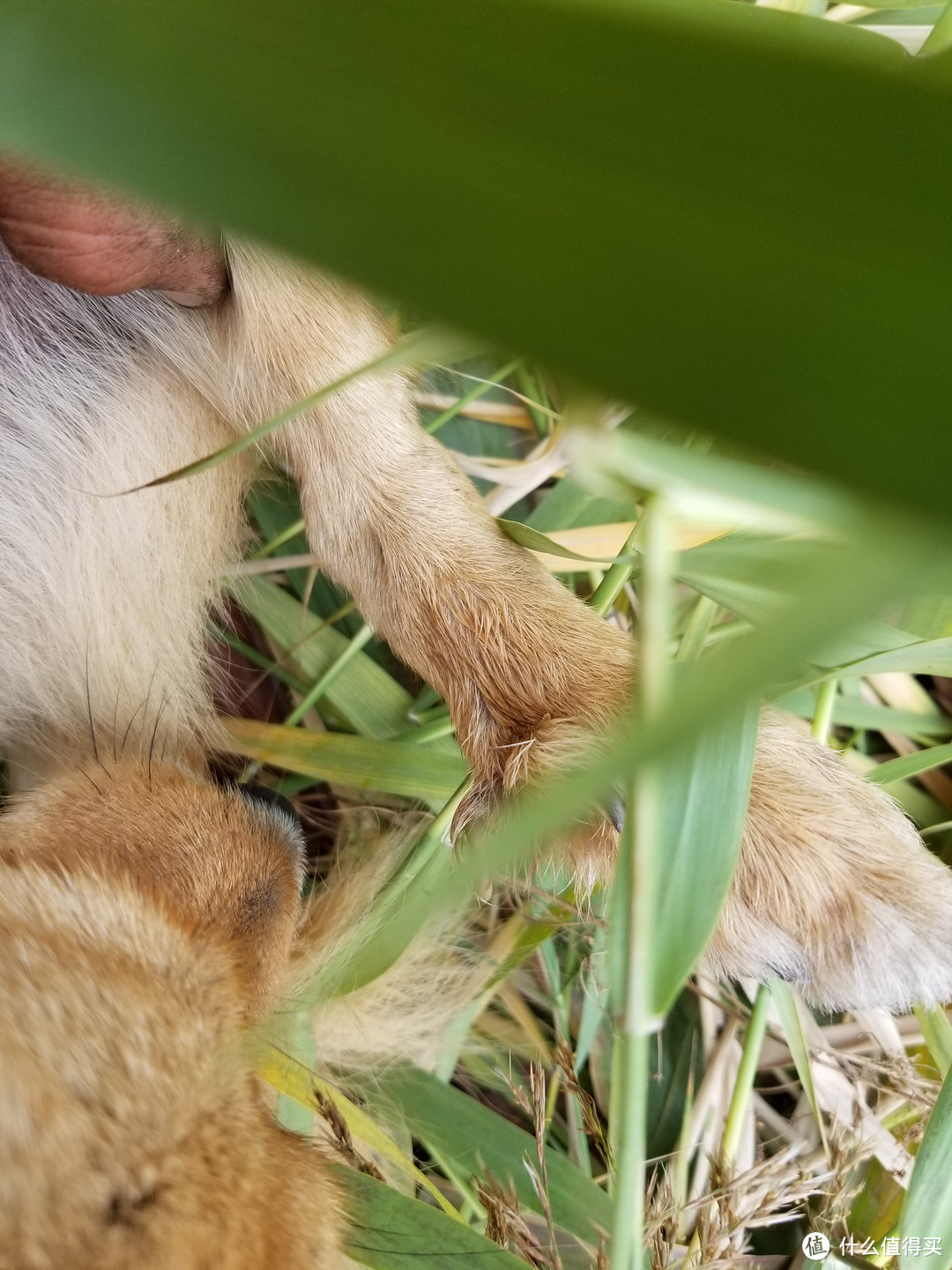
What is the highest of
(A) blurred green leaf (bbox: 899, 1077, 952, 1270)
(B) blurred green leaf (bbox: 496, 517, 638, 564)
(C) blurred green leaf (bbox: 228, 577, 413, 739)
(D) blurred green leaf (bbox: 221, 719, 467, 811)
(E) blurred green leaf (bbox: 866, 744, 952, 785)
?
(B) blurred green leaf (bbox: 496, 517, 638, 564)

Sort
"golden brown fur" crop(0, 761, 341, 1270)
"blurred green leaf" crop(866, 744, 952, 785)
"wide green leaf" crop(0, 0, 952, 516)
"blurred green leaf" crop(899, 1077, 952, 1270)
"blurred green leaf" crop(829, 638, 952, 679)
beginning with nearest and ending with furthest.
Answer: "wide green leaf" crop(0, 0, 952, 516)
"golden brown fur" crop(0, 761, 341, 1270)
"blurred green leaf" crop(899, 1077, 952, 1270)
"blurred green leaf" crop(829, 638, 952, 679)
"blurred green leaf" crop(866, 744, 952, 785)

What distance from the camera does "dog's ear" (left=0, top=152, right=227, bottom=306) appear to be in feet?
2.69

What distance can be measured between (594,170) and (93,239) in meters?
0.77

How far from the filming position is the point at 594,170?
27 centimetres

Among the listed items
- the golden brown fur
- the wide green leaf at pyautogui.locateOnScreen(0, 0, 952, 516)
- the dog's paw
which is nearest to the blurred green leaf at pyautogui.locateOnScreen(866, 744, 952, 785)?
the dog's paw

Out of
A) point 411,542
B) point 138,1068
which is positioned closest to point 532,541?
point 411,542

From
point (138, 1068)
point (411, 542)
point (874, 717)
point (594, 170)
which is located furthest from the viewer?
point (874, 717)

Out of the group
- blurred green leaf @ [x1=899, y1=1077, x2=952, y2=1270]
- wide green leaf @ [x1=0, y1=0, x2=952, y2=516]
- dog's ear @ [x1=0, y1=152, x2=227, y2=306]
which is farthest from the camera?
blurred green leaf @ [x1=899, y1=1077, x2=952, y2=1270]

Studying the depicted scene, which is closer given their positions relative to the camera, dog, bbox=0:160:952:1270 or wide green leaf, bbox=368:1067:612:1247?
dog, bbox=0:160:952:1270

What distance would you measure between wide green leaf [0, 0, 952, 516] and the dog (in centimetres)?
51

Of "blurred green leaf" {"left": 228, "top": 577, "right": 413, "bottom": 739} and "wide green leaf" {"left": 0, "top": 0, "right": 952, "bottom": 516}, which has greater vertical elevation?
"wide green leaf" {"left": 0, "top": 0, "right": 952, "bottom": 516}

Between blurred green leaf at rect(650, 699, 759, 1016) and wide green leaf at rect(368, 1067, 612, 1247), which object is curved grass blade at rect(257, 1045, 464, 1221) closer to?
wide green leaf at rect(368, 1067, 612, 1247)

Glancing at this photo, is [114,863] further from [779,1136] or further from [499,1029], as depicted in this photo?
[779,1136]

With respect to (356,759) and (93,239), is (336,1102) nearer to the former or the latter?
(356,759)
